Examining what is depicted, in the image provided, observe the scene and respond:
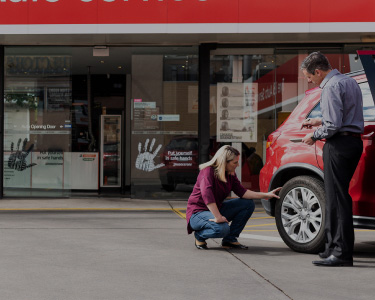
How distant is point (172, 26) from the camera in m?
11.7

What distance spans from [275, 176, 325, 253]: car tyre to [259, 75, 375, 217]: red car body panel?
0.23m

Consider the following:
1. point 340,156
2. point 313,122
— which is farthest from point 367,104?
point 340,156

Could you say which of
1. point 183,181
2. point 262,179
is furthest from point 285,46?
point 262,179

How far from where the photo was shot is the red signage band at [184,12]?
11.6 metres

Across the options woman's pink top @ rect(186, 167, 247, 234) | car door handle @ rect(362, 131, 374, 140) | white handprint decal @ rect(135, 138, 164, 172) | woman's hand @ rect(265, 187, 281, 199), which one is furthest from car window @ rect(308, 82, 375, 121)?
white handprint decal @ rect(135, 138, 164, 172)

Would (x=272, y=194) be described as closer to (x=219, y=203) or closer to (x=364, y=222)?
(x=219, y=203)

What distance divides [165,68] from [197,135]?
59.0 inches

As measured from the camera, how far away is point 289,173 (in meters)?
7.00

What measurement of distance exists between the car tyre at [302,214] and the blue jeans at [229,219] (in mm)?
360

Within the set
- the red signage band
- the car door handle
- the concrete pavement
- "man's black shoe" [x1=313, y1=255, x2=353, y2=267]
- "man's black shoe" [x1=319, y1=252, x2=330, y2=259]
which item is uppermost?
the red signage band

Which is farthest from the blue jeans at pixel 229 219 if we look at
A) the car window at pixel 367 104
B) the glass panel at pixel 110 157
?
the glass panel at pixel 110 157

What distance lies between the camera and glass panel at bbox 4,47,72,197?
43.2 feet

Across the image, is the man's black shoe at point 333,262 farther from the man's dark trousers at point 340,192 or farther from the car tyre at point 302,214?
the car tyre at point 302,214

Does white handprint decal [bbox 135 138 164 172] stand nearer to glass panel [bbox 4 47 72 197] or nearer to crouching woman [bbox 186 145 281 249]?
glass panel [bbox 4 47 72 197]
